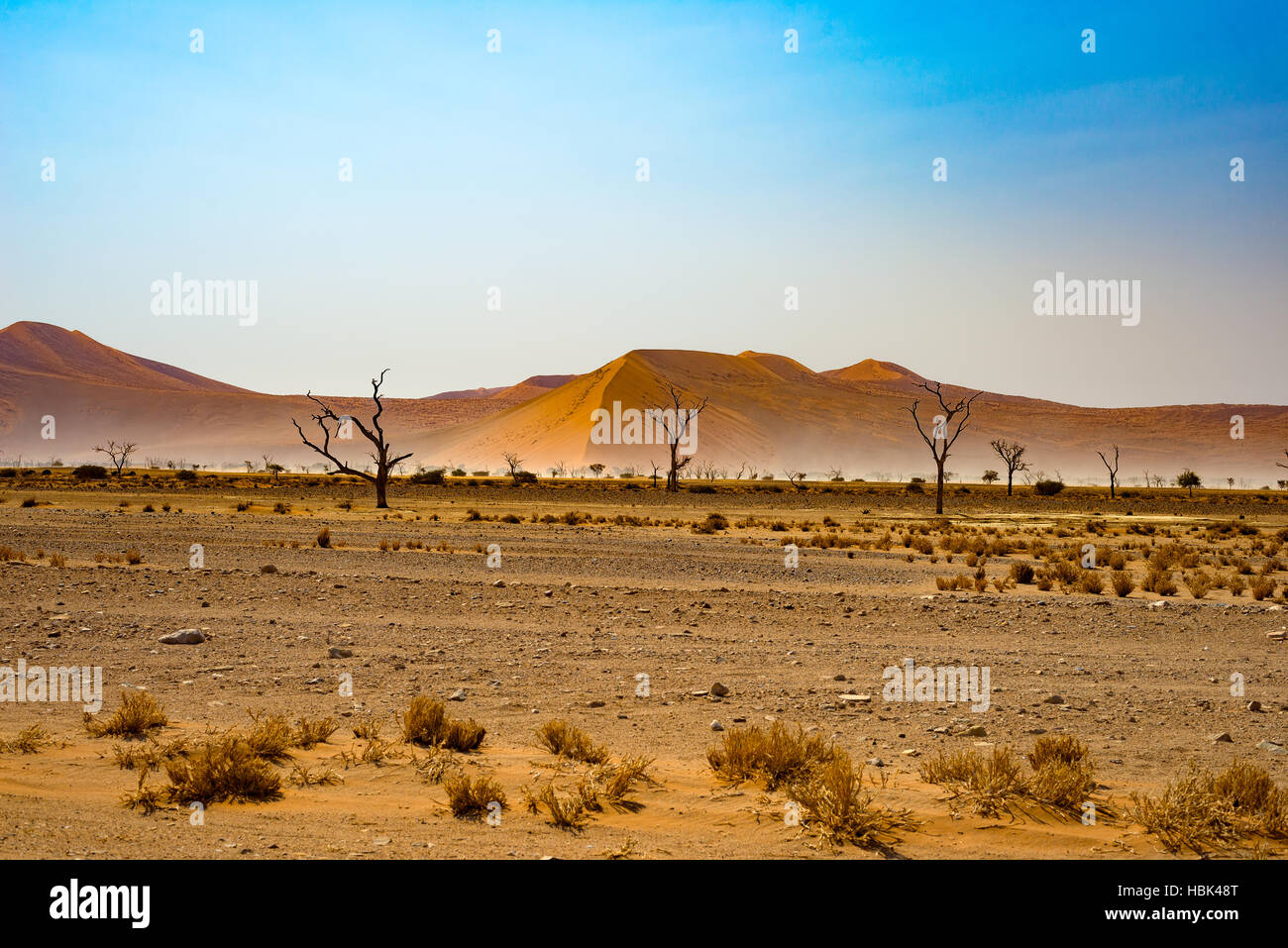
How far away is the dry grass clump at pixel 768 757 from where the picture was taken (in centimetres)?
632

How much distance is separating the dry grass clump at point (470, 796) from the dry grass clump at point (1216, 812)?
3975 millimetres


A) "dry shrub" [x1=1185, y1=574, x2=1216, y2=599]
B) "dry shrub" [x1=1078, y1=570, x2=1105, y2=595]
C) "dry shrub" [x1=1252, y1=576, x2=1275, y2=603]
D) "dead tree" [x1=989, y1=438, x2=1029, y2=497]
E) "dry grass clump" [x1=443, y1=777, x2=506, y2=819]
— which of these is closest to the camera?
"dry grass clump" [x1=443, y1=777, x2=506, y2=819]

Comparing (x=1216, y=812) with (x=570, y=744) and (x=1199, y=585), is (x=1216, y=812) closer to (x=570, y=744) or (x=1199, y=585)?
(x=570, y=744)

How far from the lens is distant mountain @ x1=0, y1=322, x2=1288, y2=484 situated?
460 feet

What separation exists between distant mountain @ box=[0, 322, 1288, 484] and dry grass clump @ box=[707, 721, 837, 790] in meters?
124

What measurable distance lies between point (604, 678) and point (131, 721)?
4393 mm

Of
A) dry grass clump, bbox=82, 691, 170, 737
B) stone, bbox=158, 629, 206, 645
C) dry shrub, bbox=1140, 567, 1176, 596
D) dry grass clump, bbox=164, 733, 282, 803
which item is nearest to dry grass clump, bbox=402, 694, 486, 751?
dry grass clump, bbox=164, 733, 282, 803

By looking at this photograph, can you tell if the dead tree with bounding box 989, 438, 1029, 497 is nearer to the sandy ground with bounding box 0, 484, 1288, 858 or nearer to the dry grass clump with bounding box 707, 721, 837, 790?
the sandy ground with bounding box 0, 484, 1288, 858

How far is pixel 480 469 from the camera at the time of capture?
142 meters

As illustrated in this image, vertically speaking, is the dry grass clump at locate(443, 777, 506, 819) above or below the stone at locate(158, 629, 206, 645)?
below

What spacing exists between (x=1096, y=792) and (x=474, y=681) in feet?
19.0

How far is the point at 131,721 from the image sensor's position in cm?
710
